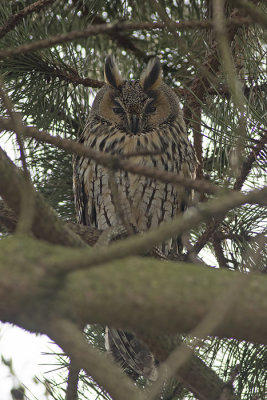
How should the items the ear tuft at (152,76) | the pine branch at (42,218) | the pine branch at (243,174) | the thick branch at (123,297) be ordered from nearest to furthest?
the thick branch at (123,297), the pine branch at (42,218), the pine branch at (243,174), the ear tuft at (152,76)

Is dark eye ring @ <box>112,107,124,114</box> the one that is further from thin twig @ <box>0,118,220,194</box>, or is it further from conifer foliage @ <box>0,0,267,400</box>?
thin twig @ <box>0,118,220,194</box>

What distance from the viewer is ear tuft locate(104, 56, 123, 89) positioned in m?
2.72

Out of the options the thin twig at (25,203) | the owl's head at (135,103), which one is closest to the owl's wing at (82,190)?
the owl's head at (135,103)

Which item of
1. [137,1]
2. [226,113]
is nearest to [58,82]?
[137,1]

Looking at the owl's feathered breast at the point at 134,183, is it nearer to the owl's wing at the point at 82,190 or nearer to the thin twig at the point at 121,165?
the owl's wing at the point at 82,190

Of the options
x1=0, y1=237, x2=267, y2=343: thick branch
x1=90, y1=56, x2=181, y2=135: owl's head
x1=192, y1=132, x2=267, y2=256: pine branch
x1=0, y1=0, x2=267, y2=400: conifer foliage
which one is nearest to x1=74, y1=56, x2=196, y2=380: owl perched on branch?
x1=90, y1=56, x2=181, y2=135: owl's head

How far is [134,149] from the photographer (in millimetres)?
2834

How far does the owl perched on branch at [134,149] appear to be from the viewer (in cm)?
268

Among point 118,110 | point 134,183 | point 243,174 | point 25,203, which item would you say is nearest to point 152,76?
point 118,110

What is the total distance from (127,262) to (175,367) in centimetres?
22

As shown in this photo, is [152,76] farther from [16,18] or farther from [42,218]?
[42,218]

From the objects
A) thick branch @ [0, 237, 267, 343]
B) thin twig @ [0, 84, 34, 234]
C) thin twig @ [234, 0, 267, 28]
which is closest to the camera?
thick branch @ [0, 237, 267, 343]

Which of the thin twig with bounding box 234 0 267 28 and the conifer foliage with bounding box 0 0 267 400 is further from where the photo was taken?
the thin twig with bounding box 234 0 267 28

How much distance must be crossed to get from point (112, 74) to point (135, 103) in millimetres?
192
